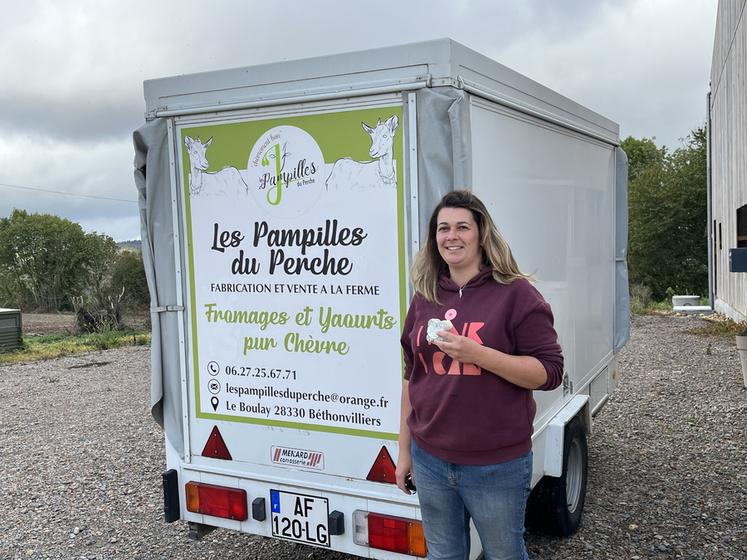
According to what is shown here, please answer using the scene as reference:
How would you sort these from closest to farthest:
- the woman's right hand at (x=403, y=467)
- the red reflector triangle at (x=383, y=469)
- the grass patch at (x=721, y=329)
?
the woman's right hand at (x=403, y=467) → the red reflector triangle at (x=383, y=469) → the grass patch at (x=721, y=329)

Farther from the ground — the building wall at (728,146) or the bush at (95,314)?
the building wall at (728,146)

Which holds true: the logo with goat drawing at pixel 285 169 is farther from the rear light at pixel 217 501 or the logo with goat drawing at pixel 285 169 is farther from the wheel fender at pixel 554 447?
the wheel fender at pixel 554 447

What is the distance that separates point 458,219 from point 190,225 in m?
1.55

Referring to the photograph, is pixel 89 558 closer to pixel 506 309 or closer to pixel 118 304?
pixel 506 309

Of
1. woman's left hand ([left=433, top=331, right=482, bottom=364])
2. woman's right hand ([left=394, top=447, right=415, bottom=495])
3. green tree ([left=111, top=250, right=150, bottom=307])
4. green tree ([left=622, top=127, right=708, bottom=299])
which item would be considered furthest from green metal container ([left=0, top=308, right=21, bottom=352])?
green tree ([left=622, top=127, right=708, bottom=299])

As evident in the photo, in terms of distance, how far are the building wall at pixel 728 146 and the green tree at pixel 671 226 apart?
717 centimetres

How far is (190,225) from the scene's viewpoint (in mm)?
3416

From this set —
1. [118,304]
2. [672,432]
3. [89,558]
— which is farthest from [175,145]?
[118,304]

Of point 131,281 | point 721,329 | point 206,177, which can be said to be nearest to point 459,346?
point 206,177

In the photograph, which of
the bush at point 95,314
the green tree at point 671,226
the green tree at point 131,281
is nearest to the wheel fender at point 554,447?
the bush at point 95,314

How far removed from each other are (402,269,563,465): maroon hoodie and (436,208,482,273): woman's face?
3.9 inches

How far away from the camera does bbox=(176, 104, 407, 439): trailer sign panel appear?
2975 mm

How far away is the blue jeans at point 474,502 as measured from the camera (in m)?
2.36

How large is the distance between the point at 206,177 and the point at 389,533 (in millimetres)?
1849
